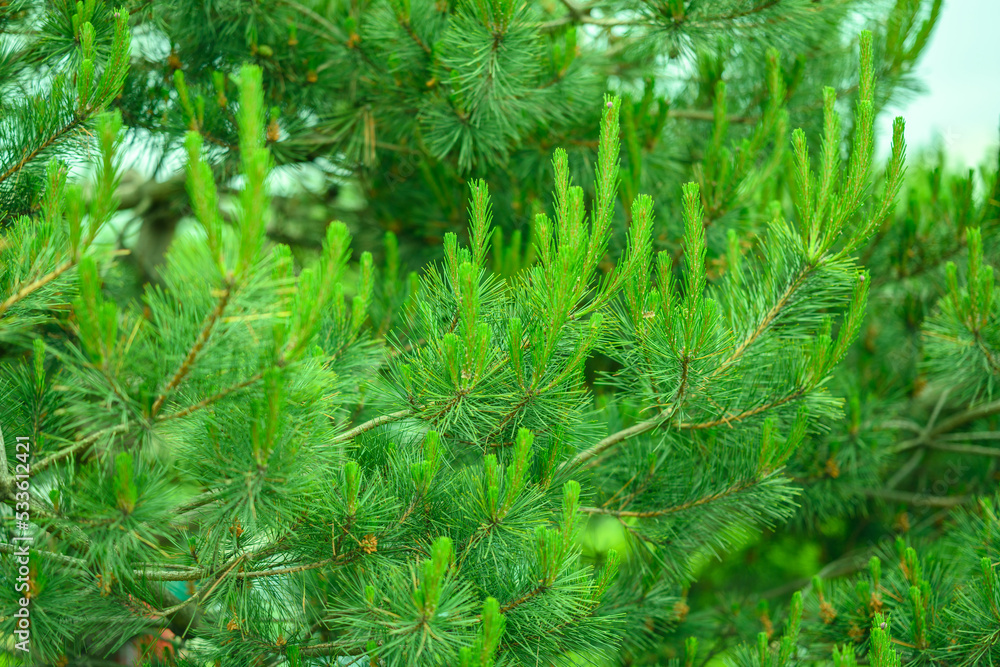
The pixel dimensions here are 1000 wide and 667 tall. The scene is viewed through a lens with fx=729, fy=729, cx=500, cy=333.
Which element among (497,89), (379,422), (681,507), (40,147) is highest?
(497,89)

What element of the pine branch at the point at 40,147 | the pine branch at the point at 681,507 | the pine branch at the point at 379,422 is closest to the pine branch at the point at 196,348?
the pine branch at the point at 379,422

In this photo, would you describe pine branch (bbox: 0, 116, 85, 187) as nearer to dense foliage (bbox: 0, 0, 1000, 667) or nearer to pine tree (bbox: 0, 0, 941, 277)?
dense foliage (bbox: 0, 0, 1000, 667)

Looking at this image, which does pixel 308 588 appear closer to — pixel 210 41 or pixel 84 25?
pixel 84 25

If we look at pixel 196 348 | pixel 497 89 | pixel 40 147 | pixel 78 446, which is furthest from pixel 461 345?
pixel 40 147

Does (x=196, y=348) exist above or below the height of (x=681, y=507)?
above

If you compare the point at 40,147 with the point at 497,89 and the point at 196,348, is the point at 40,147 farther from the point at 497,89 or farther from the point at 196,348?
the point at 497,89

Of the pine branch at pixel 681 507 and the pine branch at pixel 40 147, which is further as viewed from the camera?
the pine branch at pixel 681 507

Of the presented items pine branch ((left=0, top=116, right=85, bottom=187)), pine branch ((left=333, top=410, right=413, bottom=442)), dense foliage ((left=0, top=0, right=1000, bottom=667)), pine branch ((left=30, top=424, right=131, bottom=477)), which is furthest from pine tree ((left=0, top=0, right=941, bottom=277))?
pine branch ((left=30, top=424, right=131, bottom=477))

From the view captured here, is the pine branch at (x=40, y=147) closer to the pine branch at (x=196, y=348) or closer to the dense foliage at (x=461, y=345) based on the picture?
the dense foliage at (x=461, y=345)

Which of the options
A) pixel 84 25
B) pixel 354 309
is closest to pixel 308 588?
pixel 354 309
